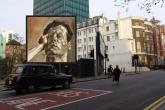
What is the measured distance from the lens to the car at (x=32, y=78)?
23.2 metres

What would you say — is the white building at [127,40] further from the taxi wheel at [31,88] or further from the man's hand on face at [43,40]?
the taxi wheel at [31,88]

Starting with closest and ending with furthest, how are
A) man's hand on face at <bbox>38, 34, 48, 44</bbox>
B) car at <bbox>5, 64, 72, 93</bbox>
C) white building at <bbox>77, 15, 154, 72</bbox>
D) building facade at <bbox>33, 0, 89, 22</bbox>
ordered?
car at <bbox>5, 64, 72, 93</bbox>, man's hand on face at <bbox>38, 34, 48, 44</bbox>, building facade at <bbox>33, 0, 89, 22</bbox>, white building at <bbox>77, 15, 154, 72</bbox>

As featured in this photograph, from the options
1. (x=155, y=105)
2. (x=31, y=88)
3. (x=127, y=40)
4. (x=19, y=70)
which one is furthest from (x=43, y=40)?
(x=127, y=40)

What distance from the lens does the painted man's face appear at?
4597cm

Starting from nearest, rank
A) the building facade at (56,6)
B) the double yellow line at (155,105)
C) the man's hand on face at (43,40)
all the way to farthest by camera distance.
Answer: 1. the double yellow line at (155,105)
2. the man's hand on face at (43,40)
3. the building facade at (56,6)

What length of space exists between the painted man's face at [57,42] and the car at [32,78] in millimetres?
19773

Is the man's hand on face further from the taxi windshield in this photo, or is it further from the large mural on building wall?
the taxi windshield

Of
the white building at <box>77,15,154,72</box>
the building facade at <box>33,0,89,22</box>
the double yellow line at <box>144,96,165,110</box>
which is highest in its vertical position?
the building facade at <box>33,0,89,22</box>

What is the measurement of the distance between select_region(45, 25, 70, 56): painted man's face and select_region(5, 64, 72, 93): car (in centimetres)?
1977

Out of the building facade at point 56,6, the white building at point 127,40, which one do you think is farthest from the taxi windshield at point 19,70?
the white building at point 127,40

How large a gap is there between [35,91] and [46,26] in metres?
22.8

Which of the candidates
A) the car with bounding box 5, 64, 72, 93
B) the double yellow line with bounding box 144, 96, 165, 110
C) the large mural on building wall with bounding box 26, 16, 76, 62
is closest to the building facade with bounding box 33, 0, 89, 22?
the large mural on building wall with bounding box 26, 16, 76, 62

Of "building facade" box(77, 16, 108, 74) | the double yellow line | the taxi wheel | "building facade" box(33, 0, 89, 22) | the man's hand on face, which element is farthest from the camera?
"building facade" box(77, 16, 108, 74)

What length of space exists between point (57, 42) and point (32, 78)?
22.4 m
